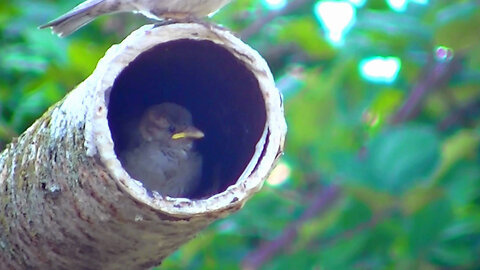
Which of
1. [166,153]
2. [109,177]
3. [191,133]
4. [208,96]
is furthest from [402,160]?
[109,177]

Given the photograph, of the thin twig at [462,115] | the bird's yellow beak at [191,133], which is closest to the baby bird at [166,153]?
the bird's yellow beak at [191,133]

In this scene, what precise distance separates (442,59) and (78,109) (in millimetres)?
3353

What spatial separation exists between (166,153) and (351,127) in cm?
188

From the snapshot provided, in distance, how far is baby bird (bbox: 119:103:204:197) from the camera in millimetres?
3469

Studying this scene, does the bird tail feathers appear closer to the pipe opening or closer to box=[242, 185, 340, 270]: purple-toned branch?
the pipe opening

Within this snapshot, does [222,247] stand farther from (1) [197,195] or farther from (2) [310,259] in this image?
(1) [197,195]

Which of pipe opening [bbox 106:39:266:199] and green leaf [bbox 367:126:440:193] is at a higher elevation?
green leaf [bbox 367:126:440:193]

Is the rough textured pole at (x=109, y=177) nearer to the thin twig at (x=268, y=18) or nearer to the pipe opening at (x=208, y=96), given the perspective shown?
the pipe opening at (x=208, y=96)

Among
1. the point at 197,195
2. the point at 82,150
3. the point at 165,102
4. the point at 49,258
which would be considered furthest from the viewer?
the point at 165,102

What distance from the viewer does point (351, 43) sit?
5.20 metres

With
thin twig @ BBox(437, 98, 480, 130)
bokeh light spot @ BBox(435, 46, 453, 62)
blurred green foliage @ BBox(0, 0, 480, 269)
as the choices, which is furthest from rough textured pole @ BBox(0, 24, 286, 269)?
thin twig @ BBox(437, 98, 480, 130)

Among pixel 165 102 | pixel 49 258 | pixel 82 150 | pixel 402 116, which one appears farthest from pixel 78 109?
pixel 402 116

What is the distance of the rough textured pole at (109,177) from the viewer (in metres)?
2.29

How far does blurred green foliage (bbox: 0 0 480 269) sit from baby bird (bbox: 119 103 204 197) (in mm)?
582
